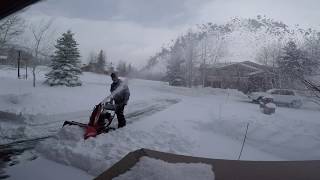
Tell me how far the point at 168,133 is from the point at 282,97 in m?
8.20

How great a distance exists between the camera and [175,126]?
36.1ft

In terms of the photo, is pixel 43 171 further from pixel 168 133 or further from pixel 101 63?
pixel 101 63

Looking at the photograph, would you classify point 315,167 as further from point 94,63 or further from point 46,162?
point 94,63

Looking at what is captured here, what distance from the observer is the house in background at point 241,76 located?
15.8m

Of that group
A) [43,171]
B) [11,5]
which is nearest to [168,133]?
[43,171]

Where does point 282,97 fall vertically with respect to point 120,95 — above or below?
below

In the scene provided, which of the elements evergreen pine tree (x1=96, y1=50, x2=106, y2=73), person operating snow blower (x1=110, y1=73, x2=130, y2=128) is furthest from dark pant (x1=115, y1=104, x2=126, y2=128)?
evergreen pine tree (x1=96, y1=50, x2=106, y2=73)

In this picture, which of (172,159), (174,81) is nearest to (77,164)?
(172,159)

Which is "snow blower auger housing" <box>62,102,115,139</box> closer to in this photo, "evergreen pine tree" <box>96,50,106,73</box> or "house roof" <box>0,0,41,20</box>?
"house roof" <box>0,0,41,20</box>

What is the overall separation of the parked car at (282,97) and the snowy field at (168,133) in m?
0.39

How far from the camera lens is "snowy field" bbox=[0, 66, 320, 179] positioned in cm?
682

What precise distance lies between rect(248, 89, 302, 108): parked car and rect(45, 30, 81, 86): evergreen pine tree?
1777 centimetres

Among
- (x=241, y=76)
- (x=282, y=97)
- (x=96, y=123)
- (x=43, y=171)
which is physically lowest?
(x=43, y=171)

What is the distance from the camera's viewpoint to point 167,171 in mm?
2270
